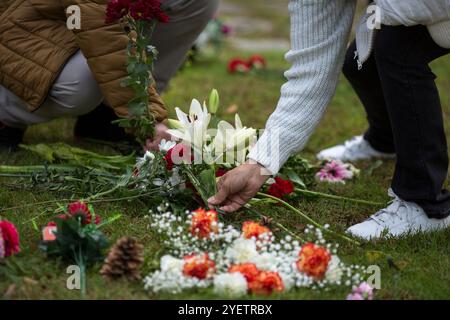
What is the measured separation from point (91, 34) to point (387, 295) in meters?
Answer: 1.34

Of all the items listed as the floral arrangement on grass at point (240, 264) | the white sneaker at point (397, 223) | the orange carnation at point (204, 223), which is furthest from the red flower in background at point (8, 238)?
the white sneaker at point (397, 223)

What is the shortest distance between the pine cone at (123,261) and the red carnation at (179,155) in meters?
0.46

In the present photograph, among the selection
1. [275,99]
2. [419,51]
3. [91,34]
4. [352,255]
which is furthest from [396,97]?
[275,99]

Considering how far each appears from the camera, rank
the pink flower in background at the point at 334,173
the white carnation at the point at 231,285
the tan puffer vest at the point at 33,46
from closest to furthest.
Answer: the white carnation at the point at 231,285 < the tan puffer vest at the point at 33,46 < the pink flower in background at the point at 334,173

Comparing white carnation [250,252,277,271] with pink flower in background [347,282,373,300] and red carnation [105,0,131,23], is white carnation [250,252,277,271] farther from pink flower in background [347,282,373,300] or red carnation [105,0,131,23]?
red carnation [105,0,131,23]

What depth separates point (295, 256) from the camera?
70.5 inches

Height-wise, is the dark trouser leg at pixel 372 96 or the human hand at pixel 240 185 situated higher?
the dark trouser leg at pixel 372 96

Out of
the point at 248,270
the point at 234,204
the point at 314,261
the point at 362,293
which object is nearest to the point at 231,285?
the point at 248,270

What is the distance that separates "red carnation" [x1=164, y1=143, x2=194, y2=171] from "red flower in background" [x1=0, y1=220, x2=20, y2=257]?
575 millimetres

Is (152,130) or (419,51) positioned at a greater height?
(419,51)

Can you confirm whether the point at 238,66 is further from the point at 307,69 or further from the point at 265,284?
the point at 265,284

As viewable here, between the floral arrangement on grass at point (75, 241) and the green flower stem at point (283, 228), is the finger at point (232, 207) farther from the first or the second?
the floral arrangement on grass at point (75, 241)

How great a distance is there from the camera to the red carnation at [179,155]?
2090 mm
